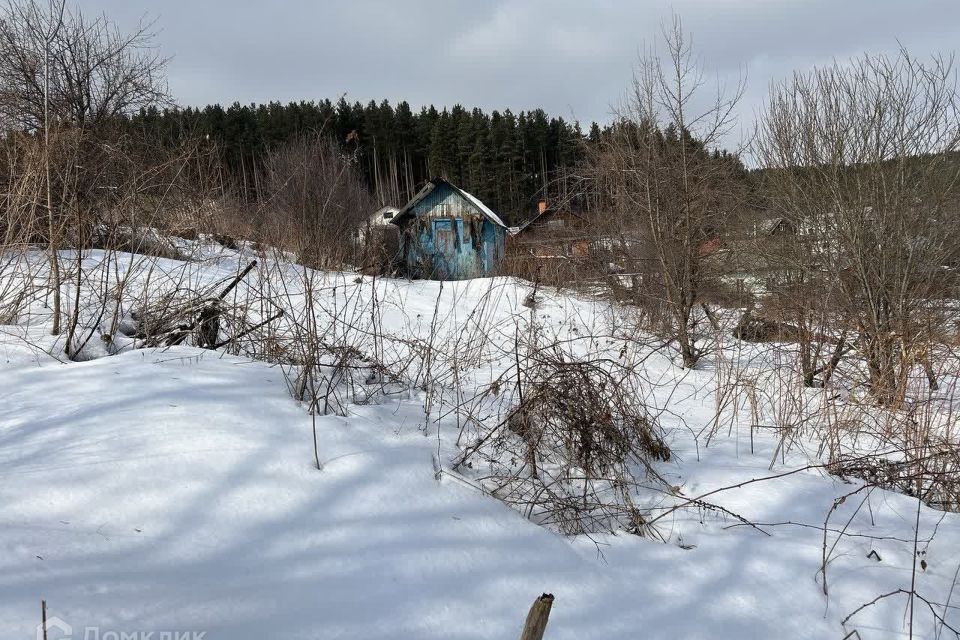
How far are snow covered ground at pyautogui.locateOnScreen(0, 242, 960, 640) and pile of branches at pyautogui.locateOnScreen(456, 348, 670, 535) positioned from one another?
8.3 inches

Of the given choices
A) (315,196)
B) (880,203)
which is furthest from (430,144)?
(880,203)

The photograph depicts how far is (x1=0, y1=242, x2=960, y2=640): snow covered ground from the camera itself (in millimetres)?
1506

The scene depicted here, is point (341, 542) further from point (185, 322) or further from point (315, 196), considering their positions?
point (315, 196)

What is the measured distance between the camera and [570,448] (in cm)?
274

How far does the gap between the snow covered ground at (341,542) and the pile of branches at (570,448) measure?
0.21 m

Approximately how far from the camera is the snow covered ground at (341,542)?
151 cm

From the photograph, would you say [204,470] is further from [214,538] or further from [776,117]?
[776,117]

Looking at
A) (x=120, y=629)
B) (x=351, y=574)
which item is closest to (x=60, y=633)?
(x=120, y=629)

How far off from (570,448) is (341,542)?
1288mm

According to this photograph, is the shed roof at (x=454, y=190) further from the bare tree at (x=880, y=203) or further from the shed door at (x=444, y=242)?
the bare tree at (x=880, y=203)

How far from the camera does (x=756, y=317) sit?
28.2 ft

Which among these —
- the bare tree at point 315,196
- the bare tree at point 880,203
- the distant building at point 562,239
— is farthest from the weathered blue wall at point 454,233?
the bare tree at point 880,203

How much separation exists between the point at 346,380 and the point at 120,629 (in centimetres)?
189

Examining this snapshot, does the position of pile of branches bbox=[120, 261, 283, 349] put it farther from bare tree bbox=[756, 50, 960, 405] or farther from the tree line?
the tree line
